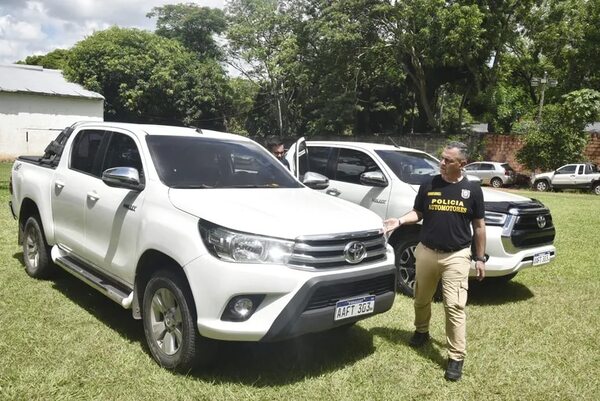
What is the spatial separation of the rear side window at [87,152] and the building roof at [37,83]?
1169 inches

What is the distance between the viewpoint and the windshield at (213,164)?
4371 mm

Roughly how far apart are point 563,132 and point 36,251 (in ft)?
83.2

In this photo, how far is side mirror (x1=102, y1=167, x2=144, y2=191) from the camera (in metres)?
4.13

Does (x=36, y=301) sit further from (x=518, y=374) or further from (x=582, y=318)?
(x=582, y=318)

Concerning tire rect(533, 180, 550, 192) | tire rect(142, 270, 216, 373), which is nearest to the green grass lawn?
tire rect(142, 270, 216, 373)

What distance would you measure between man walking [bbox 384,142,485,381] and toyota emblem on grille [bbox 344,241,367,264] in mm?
678

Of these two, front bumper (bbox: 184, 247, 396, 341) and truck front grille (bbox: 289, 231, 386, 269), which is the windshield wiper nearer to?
front bumper (bbox: 184, 247, 396, 341)

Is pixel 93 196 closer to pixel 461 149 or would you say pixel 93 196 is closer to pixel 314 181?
pixel 314 181

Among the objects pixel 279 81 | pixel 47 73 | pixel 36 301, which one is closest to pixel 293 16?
pixel 279 81

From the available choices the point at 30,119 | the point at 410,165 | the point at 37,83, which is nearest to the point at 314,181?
the point at 410,165

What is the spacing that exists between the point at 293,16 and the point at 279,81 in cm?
461

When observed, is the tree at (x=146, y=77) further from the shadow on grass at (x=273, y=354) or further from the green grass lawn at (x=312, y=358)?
the shadow on grass at (x=273, y=354)

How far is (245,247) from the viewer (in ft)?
11.5

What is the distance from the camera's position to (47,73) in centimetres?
3619
